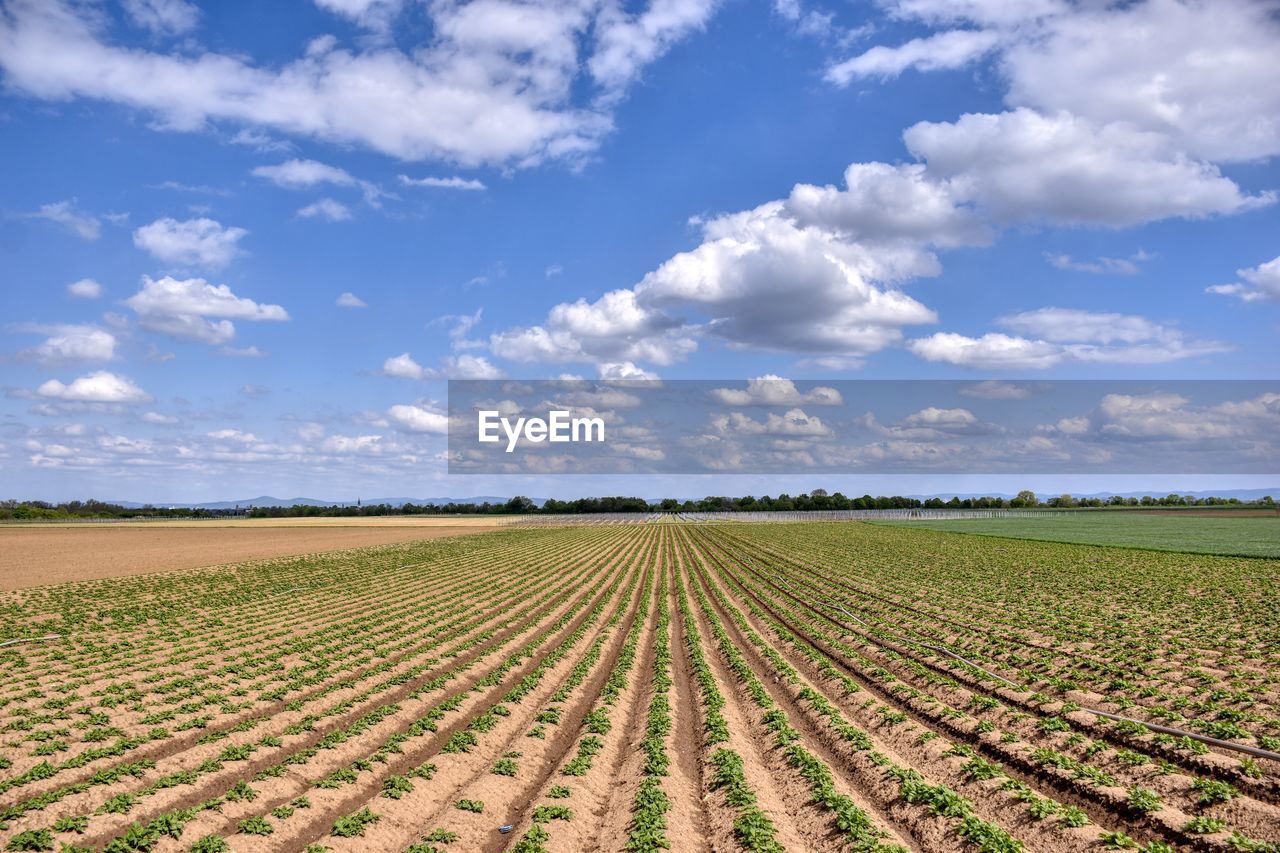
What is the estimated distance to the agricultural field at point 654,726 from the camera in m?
10.8

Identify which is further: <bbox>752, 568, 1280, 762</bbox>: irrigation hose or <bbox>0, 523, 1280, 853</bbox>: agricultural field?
<bbox>752, 568, 1280, 762</bbox>: irrigation hose

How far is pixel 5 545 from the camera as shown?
87.1 m

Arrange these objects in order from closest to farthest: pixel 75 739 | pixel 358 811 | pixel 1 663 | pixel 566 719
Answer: pixel 358 811
pixel 75 739
pixel 566 719
pixel 1 663

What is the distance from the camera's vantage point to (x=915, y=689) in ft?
60.1

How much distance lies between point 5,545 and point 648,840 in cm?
10617

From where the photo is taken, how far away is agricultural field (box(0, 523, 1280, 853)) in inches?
424

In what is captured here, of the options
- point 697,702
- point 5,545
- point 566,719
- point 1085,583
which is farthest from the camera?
point 5,545

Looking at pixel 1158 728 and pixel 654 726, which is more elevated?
pixel 1158 728

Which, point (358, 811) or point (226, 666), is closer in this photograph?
point (358, 811)

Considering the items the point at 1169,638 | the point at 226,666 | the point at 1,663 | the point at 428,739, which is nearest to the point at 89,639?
the point at 1,663

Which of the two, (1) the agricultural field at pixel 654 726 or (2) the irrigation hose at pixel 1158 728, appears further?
(2) the irrigation hose at pixel 1158 728

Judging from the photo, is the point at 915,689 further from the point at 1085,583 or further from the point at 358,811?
the point at 1085,583

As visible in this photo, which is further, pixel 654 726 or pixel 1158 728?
pixel 654 726

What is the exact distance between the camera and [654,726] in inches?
600
